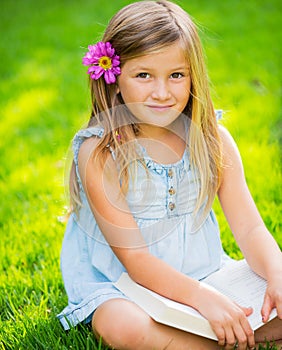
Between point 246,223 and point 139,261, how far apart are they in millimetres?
358

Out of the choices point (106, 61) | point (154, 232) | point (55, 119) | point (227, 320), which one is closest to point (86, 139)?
point (106, 61)

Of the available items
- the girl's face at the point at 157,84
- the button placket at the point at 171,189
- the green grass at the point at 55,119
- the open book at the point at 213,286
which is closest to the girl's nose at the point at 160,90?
the girl's face at the point at 157,84

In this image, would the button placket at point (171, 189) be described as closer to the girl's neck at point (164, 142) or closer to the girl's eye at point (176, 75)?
the girl's neck at point (164, 142)

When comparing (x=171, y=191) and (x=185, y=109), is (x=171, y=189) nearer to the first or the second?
(x=171, y=191)

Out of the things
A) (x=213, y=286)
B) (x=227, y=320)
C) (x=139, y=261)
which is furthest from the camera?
(x=213, y=286)

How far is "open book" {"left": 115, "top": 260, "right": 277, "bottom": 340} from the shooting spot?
1.61 metres

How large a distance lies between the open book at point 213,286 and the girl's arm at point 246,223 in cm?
4

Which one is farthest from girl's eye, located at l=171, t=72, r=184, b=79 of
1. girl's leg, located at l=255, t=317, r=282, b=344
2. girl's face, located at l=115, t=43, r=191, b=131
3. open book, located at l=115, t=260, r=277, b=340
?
girl's leg, located at l=255, t=317, r=282, b=344

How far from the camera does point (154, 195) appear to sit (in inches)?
74.4

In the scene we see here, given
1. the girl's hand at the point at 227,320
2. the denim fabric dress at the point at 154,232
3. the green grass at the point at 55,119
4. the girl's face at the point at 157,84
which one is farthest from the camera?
the green grass at the point at 55,119

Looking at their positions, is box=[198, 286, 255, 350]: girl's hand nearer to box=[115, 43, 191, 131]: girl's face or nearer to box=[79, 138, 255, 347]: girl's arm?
box=[79, 138, 255, 347]: girl's arm

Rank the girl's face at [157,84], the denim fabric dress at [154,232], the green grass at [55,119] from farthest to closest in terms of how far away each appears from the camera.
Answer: the green grass at [55,119] → the denim fabric dress at [154,232] → the girl's face at [157,84]

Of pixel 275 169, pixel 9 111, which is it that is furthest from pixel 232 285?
pixel 9 111

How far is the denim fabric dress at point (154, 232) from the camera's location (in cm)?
187
